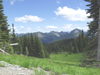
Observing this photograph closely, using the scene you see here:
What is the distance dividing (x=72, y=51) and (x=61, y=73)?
101m

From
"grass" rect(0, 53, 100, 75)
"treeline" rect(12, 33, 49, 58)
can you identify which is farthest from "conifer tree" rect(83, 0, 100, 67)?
"treeline" rect(12, 33, 49, 58)

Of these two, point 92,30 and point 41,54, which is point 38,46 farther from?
point 92,30

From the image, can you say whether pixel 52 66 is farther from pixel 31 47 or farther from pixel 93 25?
pixel 31 47

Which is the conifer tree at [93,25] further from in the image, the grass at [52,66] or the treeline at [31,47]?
the treeline at [31,47]

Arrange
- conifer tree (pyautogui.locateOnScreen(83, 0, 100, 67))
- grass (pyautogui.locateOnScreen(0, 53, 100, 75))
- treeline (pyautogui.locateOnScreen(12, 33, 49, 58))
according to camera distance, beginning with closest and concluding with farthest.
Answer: grass (pyautogui.locateOnScreen(0, 53, 100, 75)) < conifer tree (pyautogui.locateOnScreen(83, 0, 100, 67)) < treeline (pyautogui.locateOnScreen(12, 33, 49, 58))

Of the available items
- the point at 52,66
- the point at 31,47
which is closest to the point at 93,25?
the point at 52,66

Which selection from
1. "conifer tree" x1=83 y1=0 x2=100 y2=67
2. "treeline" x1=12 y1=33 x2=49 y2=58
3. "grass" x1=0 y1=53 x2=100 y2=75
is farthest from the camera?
"treeline" x1=12 y1=33 x2=49 y2=58

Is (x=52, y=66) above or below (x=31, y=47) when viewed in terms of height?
above

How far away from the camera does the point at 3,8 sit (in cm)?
2558

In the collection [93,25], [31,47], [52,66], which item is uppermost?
[93,25]

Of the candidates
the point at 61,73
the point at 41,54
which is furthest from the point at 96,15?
the point at 41,54

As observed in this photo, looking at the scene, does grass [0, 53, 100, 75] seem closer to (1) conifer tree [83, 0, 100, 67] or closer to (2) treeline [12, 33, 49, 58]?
(1) conifer tree [83, 0, 100, 67]

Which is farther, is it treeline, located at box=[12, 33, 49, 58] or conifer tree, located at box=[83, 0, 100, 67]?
treeline, located at box=[12, 33, 49, 58]

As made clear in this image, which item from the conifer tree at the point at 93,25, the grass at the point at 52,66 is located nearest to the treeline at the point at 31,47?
the conifer tree at the point at 93,25
